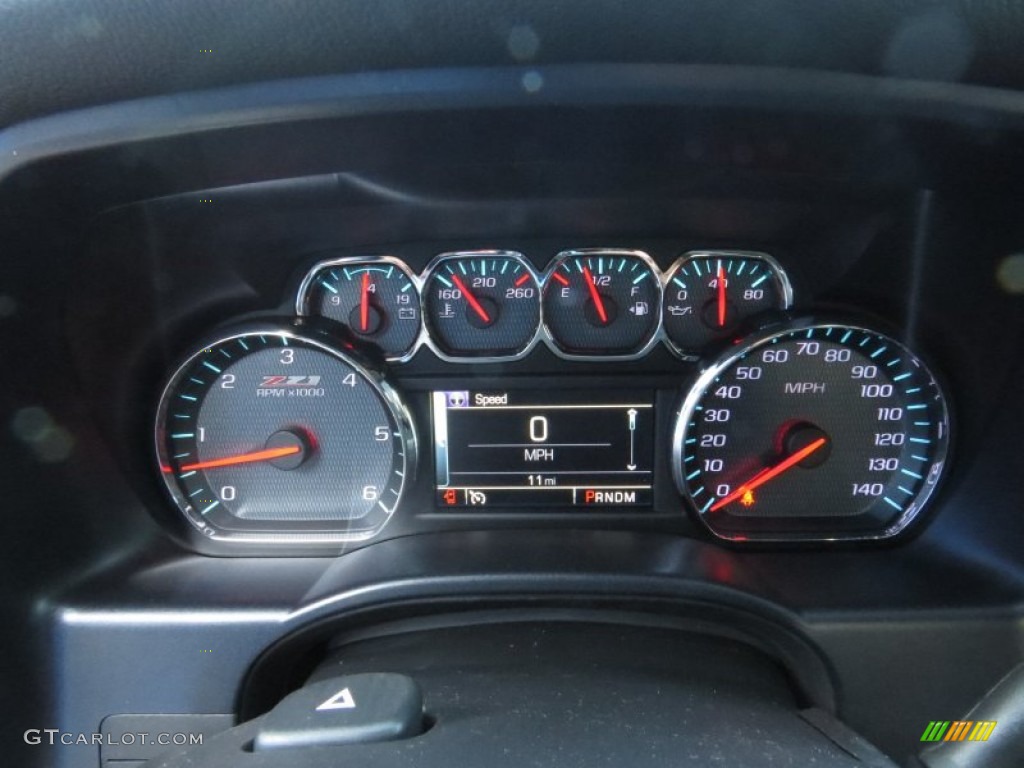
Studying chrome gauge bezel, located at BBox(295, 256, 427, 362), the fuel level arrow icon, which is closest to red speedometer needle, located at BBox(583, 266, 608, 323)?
the fuel level arrow icon

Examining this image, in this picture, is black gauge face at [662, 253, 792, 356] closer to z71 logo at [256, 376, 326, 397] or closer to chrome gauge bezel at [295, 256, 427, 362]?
chrome gauge bezel at [295, 256, 427, 362]

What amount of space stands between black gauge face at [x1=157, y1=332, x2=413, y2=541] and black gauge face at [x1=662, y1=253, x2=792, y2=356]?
2.35ft

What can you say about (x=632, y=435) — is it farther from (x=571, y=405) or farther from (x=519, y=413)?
(x=519, y=413)

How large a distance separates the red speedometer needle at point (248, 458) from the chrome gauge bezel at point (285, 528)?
7cm

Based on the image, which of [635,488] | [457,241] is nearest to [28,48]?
[457,241]

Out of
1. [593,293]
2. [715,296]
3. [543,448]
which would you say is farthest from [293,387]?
[715,296]

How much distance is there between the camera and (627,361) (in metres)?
2.31

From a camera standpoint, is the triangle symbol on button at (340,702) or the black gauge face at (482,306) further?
the black gauge face at (482,306)

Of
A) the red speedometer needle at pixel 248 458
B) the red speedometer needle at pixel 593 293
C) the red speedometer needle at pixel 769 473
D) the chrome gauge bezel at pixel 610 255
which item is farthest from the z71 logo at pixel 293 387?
the red speedometer needle at pixel 769 473

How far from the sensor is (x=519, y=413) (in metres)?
2.32

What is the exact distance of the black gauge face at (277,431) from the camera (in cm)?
236

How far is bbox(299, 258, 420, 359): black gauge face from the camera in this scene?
2304 mm

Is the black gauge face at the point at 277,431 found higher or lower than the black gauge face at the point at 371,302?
lower

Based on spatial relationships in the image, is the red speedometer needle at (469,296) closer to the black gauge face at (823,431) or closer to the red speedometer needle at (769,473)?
the black gauge face at (823,431)
